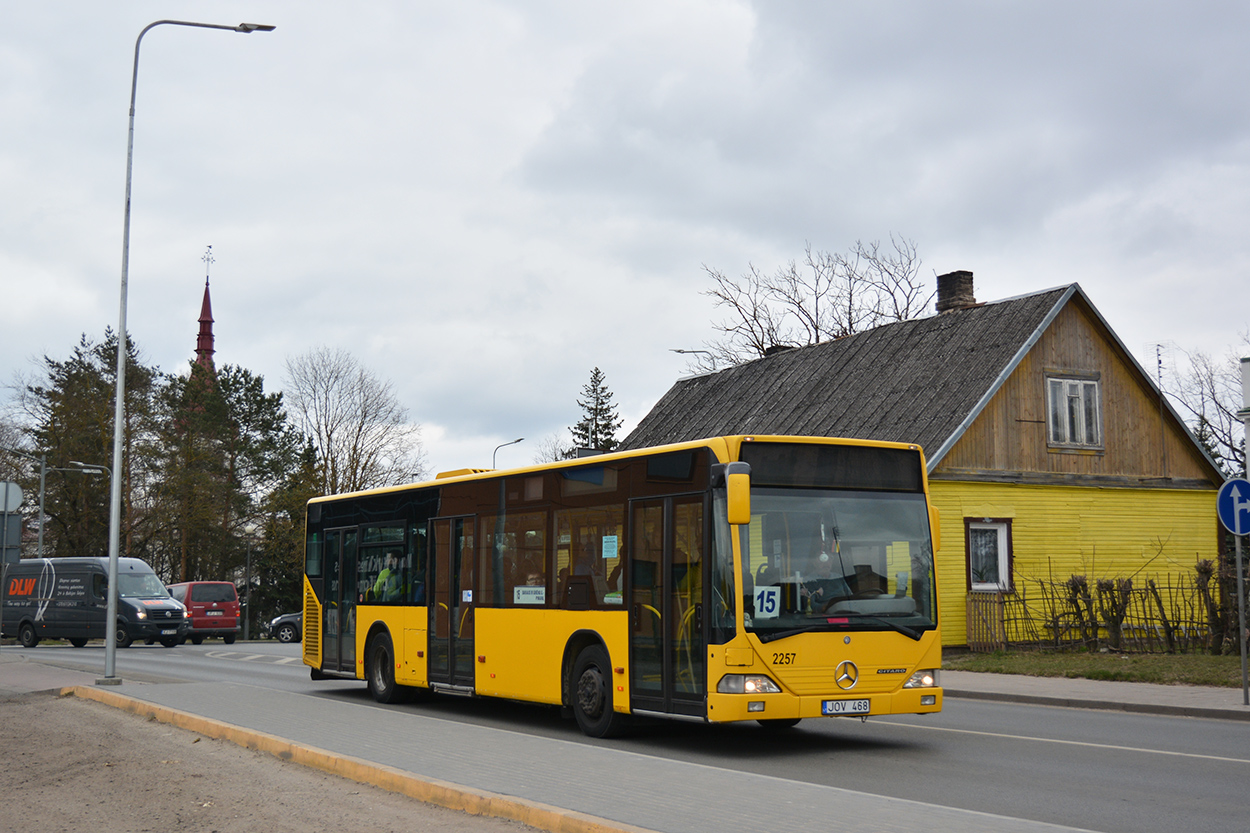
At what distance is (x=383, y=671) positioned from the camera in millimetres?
17031

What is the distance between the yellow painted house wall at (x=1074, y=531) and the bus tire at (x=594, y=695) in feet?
48.2

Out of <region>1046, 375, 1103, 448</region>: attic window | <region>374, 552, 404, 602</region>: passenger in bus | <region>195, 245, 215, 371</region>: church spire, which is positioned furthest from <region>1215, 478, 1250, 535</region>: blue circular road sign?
<region>195, 245, 215, 371</region>: church spire

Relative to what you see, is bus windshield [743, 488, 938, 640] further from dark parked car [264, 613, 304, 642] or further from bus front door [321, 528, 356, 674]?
dark parked car [264, 613, 304, 642]

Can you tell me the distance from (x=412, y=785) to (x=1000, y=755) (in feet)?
17.8

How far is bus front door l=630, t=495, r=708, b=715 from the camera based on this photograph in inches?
440

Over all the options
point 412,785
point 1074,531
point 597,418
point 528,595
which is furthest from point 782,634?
point 597,418

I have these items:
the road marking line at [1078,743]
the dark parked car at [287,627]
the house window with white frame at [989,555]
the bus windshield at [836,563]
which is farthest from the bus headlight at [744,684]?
the dark parked car at [287,627]

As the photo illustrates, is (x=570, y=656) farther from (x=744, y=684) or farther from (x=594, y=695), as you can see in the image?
(x=744, y=684)

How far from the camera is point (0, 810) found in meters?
8.34

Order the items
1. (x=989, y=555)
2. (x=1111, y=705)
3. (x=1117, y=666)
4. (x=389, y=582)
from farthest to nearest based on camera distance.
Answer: (x=989, y=555)
(x=1117, y=666)
(x=389, y=582)
(x=1111, y=705)

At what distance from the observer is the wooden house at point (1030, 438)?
27.2 m

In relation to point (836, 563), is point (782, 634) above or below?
below

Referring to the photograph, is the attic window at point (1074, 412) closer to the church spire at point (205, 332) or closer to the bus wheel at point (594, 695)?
the bus wheel at point (594, 695)

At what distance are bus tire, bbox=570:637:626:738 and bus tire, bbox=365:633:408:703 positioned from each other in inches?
183
